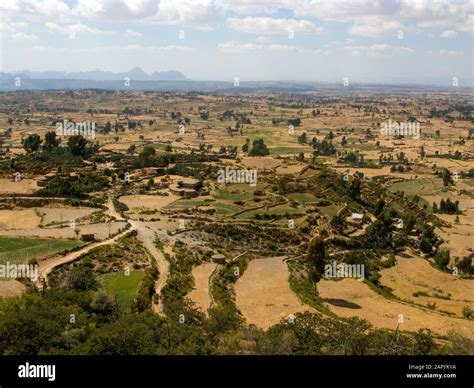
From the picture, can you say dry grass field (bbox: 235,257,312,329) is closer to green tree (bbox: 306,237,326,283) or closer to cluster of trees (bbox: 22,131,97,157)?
green tree (bbox: 306,237,326,283)

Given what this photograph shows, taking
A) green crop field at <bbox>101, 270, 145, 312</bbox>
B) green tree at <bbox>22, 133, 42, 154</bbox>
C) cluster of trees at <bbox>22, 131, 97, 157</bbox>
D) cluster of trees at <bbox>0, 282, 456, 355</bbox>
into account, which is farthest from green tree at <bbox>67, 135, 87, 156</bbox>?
cluster of trees at <bbox>0, 282, 456, 355</bbox>

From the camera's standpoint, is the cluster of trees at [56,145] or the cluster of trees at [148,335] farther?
the cluster of trees at [56,145]

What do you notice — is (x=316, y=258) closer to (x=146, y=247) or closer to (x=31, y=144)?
(x=146, y=247)

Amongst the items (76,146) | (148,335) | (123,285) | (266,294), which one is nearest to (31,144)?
(76,146)

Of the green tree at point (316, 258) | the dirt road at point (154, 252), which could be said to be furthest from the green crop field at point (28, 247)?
the green tree at point (316, 258)

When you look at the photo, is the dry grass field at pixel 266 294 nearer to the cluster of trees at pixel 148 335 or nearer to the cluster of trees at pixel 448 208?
the cluster of trees at pixel 148 335

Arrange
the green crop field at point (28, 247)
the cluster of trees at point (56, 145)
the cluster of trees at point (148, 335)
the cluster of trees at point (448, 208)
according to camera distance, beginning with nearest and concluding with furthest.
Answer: the cluster of trees at point (148, 335)
the green crop field at point (28, 247)
the cluster of trees at point (448, 208)
the cluster of trees at point (56, 145)

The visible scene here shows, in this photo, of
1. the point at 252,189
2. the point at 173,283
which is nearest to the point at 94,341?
the point at 173,283
